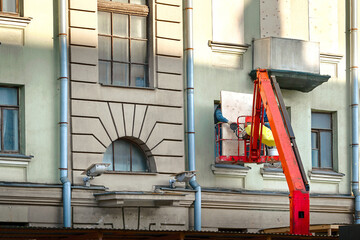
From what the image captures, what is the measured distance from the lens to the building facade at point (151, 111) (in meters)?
29.3

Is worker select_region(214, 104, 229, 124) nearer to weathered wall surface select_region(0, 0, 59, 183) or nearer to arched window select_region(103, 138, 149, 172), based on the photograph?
arched window select_region(103, 138, 149, 172)

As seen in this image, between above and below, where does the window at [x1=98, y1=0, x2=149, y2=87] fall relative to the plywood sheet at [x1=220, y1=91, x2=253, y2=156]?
above

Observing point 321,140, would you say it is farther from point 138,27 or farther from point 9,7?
point 9,7

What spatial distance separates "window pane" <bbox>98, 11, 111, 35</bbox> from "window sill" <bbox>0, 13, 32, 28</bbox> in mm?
2490

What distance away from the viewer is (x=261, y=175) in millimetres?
33219

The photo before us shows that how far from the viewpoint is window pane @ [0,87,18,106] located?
96.4 feet

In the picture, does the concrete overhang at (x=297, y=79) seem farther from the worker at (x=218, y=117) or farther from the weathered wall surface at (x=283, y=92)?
the worker at (x=218, y=117)

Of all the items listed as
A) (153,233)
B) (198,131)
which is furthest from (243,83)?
(153,233)

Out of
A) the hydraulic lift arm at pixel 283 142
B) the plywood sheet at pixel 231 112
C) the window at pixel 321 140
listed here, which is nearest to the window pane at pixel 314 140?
the window at pixel 321 140

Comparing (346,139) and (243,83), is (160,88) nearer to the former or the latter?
(243,83)

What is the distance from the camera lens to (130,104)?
3089cm

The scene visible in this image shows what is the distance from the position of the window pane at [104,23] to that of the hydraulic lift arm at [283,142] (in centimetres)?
446

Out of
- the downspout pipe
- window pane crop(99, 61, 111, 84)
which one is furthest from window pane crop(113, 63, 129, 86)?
the downspout pipe

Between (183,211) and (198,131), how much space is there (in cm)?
247
